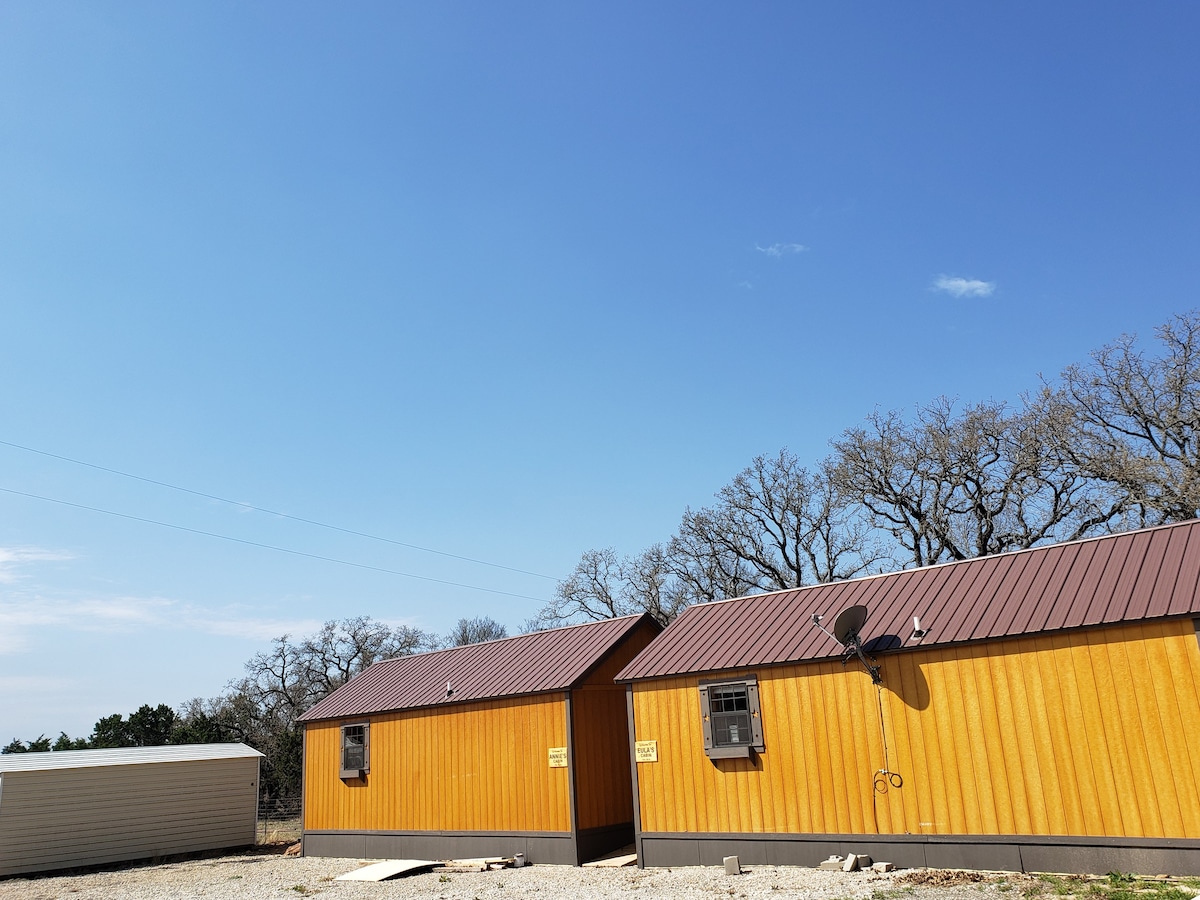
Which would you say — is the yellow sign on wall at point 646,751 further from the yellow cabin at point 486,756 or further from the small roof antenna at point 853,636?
the small roof antenna at point 853,636

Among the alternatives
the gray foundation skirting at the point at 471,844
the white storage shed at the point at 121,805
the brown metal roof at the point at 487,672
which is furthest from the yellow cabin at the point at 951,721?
the white storage shed at the point at 121,805

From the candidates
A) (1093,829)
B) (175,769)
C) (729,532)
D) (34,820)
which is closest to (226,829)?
(175,769)

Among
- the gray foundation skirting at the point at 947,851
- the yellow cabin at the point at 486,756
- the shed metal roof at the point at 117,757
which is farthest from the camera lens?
the shed metal roof at the point at 117,757

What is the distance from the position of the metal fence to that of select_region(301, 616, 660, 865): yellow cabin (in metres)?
6.72

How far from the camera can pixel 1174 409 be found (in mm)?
28438

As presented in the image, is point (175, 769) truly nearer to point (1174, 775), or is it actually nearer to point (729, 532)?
point (1174, 775)

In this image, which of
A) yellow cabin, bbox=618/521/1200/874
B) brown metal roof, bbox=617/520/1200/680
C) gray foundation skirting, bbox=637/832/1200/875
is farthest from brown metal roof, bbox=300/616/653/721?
gray foundation skirting, bbox=637/832/1200/875

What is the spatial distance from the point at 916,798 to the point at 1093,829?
215cm

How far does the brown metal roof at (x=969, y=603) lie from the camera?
11.3 m

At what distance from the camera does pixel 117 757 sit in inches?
902

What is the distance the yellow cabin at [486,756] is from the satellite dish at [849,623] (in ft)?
18.0

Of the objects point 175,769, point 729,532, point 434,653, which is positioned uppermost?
point 729,532

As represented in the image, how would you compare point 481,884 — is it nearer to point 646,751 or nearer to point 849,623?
point 646,751

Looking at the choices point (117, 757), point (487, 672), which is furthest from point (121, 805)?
point (487, 672)
